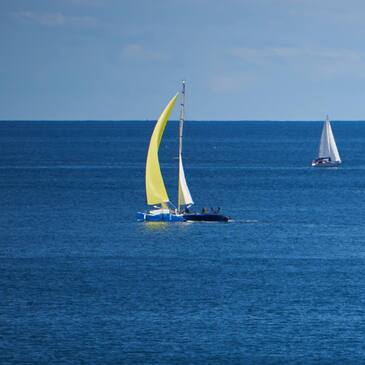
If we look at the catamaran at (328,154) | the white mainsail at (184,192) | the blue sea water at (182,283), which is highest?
the catamaran at (328,154)

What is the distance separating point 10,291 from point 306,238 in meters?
29.2

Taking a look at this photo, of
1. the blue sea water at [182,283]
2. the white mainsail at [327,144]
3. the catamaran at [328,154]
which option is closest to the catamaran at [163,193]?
the blue sea water at [182,283]

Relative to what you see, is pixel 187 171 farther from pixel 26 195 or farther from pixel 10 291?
pixel 10 291

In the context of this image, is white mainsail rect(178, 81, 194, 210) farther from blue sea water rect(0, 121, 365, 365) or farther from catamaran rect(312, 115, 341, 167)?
catamaran rect(312, 115, 341, 167)

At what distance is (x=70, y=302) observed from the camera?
73.4 meters

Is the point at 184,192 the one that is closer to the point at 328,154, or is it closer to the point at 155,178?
the point at 155,178

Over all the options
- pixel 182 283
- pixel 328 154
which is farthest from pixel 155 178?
pixel 328 154

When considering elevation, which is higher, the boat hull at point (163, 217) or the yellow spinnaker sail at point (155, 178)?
the yellow spinnaker sail at point (155, 178)

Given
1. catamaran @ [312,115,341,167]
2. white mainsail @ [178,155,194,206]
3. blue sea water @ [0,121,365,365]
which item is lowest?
blue sea water @ [0,121,365,365]

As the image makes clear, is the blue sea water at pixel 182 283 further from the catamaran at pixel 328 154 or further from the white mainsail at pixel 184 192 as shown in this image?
the catamaran at pixel 328 154

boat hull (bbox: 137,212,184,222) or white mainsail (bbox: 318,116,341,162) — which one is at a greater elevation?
white mainsail (bbox: 318,116,341,162)

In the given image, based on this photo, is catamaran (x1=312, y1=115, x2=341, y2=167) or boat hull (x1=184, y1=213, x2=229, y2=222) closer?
boat hull (x1=184, y1=213, x2=229, y2=222)

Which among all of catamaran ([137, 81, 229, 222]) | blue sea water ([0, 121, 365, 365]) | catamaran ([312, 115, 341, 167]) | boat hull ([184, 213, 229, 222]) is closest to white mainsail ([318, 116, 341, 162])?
catamaran ([312, 115, 341, 167])

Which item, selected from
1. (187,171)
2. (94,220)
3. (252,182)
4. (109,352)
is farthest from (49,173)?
(109,352)
